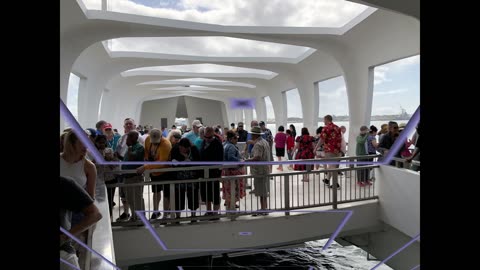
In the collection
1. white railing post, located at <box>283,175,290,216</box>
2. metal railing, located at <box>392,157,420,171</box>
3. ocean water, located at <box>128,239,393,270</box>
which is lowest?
ocean water, located at <box>128,239,393,270</box>

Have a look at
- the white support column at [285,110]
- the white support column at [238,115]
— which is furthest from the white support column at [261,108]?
the white support column at [238,115]

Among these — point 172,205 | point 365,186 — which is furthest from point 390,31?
point 172,205

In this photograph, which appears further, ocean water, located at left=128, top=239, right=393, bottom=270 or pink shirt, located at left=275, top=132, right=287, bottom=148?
pink shirt, located at left=275, top=132, right=287, bottom=148

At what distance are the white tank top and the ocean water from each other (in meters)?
4.10

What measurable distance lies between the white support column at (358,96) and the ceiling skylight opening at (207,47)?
232 centimetres

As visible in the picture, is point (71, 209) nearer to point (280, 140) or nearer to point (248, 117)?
point (280, 140)

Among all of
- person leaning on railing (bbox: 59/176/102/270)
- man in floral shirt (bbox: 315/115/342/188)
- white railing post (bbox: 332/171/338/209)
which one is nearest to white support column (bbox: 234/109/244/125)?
man in floral shirt (bbox: 315/115/342/188)

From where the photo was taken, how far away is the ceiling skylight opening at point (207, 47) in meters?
11.2

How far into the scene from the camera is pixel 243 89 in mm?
23391

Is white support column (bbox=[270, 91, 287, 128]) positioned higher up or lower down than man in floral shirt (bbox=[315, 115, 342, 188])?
higher up

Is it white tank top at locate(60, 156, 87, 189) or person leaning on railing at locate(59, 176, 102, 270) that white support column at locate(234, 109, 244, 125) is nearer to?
white tank top at locate(60, 156, 87, 189)

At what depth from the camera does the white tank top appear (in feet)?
6.58
